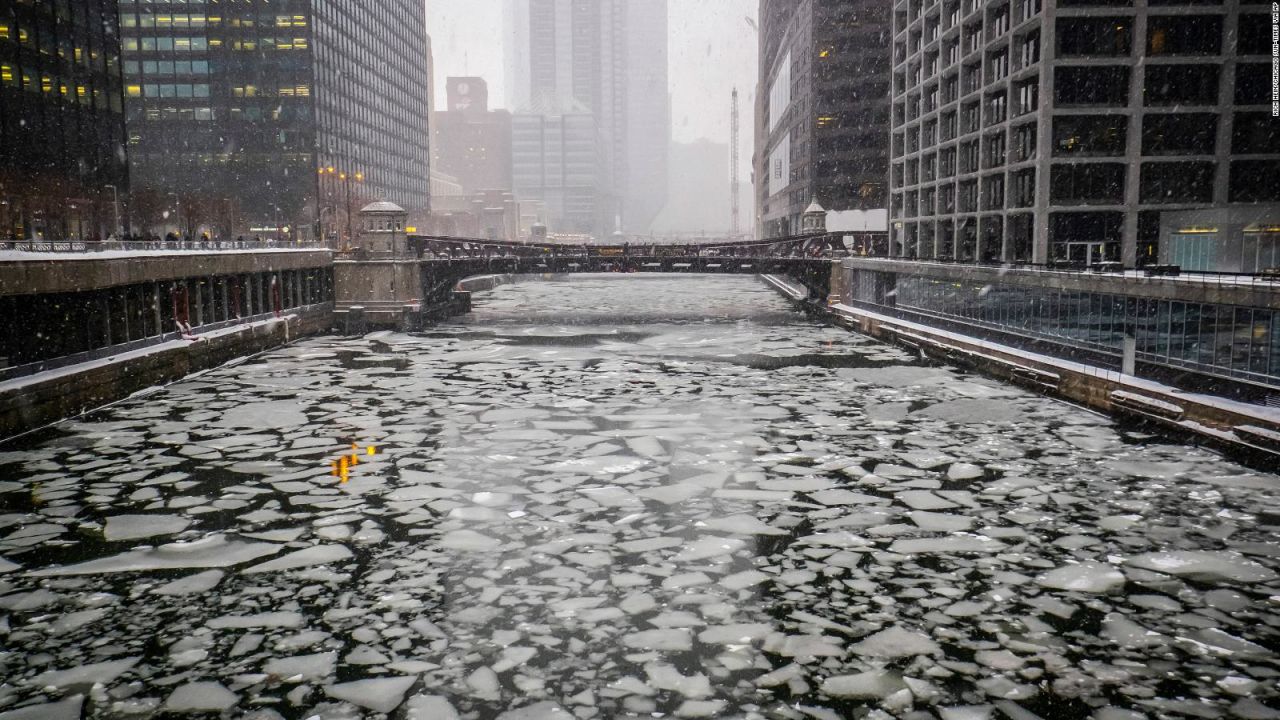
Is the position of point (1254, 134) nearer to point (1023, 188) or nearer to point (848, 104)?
point (1023, 188)

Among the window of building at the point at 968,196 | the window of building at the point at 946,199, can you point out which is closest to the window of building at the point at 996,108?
the window of building at the point at 968,196

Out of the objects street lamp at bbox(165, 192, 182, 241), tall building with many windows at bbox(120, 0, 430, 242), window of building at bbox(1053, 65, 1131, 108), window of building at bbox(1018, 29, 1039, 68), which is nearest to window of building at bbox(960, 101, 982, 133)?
window of building at bbox(1018, 29, 1039, 68)

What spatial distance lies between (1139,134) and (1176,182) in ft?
10.9

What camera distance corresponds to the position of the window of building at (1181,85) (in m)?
50.2

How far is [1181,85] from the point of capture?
5047 cm

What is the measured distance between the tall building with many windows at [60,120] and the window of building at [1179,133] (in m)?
62.1

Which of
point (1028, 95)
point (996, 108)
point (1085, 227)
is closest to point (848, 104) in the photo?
point (996, 108)

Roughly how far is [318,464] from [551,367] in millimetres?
15735

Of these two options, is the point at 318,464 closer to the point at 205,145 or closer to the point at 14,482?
the point at 14,482

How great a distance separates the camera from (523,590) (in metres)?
11.3

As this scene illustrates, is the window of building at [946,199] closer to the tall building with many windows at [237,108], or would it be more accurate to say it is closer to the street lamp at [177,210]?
the tall building with many windows at [237,108]

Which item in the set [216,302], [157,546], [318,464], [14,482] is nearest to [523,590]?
[157,546]

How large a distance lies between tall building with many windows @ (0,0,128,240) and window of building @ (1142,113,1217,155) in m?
62.1

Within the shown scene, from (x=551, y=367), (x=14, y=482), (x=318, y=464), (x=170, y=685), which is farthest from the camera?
(x=551, y=367)
